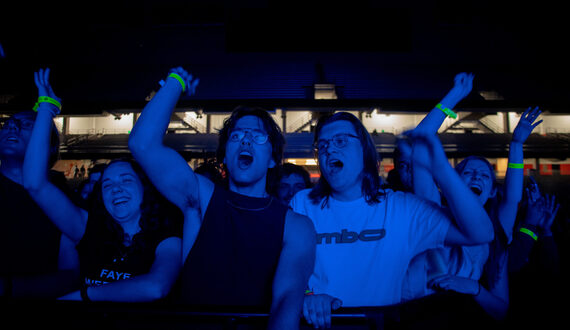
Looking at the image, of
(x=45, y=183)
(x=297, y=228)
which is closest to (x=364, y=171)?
(x=297, y=228)

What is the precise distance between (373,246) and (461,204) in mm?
415

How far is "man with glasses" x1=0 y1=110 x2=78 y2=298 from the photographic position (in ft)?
5.09

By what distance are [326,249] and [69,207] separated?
1.41 metres

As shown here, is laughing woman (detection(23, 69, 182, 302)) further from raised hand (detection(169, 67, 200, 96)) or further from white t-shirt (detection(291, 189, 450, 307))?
white t-shirt (detection(291, 189, 450, 307))

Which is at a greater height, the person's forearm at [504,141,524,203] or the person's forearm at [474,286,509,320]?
the person's forearm at [504,141,524,203]

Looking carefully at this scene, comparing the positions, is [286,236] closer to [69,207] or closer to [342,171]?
[342,171]

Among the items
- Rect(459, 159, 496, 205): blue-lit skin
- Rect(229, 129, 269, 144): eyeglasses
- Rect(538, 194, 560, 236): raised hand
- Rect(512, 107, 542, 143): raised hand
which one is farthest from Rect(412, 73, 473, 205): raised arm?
Rect(538, 194, 560, 236): raised hand

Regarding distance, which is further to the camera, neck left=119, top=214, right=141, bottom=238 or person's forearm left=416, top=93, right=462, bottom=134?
neck left=119, top=214, right=141, bottom=238

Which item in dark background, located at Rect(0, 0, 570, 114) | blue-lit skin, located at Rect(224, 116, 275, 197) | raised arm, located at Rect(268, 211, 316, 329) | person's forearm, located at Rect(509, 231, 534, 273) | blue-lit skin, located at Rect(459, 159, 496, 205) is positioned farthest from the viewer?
dark background, located at Rect(0, 0, 570, 114)

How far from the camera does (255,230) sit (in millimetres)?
1175

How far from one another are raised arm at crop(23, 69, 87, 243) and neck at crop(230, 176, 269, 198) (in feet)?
3.03

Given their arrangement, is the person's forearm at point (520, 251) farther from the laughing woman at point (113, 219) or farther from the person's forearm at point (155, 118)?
the person's forearm at point (155, 118)

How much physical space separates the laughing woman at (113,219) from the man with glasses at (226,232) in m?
0.24

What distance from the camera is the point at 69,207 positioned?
1.47 metres
